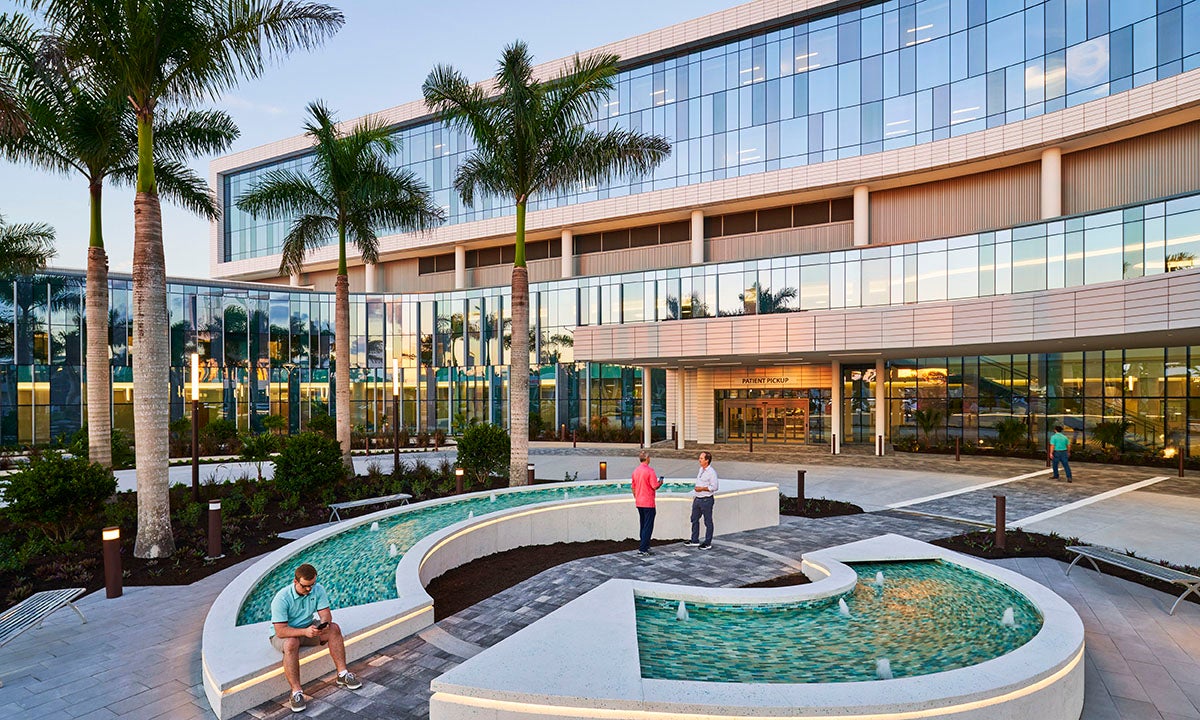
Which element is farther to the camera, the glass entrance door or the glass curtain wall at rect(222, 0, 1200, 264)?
the glass entrance door

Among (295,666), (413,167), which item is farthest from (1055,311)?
(413,167)

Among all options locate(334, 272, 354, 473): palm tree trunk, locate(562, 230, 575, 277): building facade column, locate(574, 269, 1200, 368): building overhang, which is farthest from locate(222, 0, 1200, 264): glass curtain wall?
locate(334, 272, 354, 473): palm tree trunk

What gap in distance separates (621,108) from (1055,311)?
91.5ft

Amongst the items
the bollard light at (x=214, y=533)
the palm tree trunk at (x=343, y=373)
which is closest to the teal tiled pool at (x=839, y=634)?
the bollard light at (x=214, y=533)

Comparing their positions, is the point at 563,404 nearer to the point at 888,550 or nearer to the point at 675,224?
the point at 675,224

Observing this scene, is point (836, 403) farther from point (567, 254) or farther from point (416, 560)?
point (416, 560)

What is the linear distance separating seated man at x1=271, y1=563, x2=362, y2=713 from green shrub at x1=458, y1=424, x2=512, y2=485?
1162 centimetres

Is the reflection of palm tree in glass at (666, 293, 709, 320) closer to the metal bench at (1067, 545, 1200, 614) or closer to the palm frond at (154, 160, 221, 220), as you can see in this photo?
the palm frond at (154, 160, 221, 220)

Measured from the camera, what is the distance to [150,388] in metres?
10.4

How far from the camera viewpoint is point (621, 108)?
128 feet

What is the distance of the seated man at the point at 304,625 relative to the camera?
228 inches

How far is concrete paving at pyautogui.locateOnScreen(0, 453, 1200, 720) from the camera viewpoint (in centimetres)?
583

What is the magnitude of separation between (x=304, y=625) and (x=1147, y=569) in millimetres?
11050

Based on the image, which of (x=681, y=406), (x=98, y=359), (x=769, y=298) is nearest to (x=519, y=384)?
(x=98, y=359)
